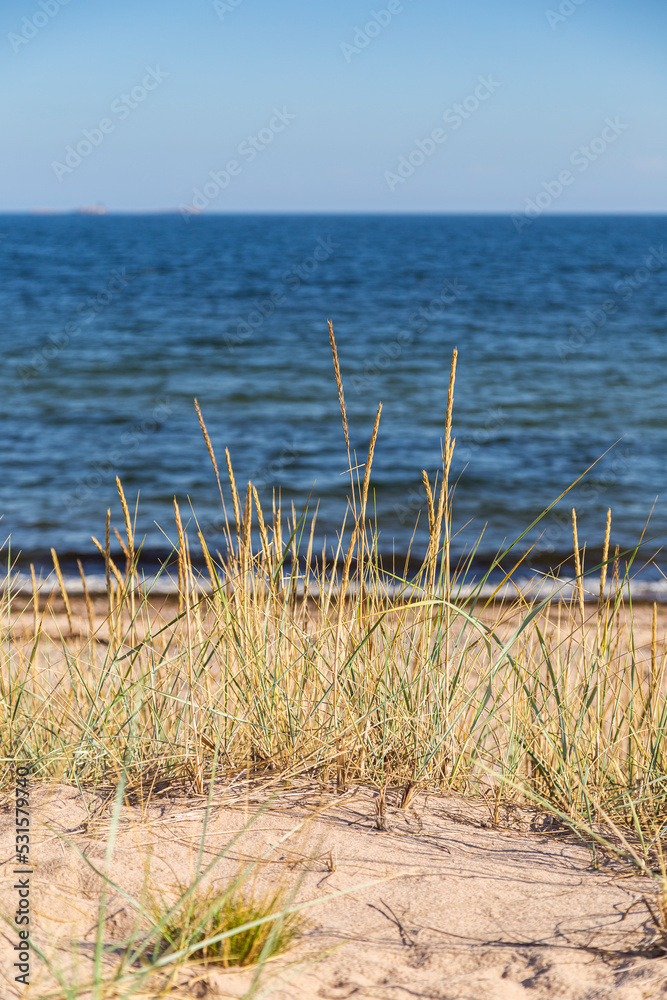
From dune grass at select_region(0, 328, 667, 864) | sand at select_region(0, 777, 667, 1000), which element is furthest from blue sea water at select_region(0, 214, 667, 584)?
sand at select_region(0, 777, 667, 1000)

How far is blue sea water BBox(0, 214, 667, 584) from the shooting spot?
7992mm

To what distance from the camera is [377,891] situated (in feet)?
5.44

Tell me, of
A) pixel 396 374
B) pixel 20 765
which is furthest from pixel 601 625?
pixel 396 374

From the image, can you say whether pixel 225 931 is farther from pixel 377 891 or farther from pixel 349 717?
pixel 349 717

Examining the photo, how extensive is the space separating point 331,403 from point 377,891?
35.8 ft

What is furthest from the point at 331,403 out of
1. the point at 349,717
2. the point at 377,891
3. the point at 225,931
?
the point at 225,931

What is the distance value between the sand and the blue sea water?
2.67ft

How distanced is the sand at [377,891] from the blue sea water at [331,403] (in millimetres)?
813

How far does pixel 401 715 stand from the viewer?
2.20m

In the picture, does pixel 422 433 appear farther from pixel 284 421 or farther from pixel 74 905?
pixel 74 905

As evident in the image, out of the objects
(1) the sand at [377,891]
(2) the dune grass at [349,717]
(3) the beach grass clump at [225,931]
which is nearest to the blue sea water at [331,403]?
(2) the dune grass at [349,717]

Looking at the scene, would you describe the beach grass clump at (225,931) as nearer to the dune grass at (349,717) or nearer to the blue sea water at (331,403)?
the dune grass at (349,717)

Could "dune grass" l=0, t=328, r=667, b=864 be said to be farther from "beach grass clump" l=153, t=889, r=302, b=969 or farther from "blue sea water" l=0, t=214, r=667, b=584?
"beach grass clump" l=153, t=889, r=302, b=969

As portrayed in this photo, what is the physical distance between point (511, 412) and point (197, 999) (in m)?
10.9
